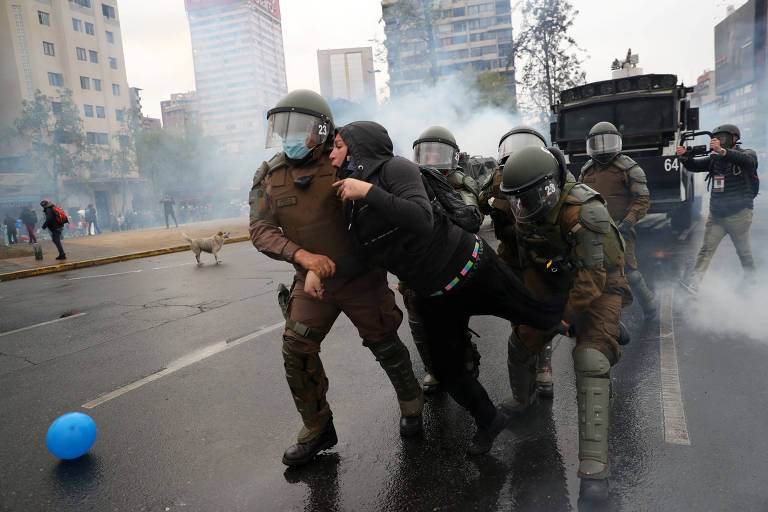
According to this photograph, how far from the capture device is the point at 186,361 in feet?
16.2

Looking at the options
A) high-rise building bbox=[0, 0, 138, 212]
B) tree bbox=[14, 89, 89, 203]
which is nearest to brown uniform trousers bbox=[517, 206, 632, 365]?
tree bbox=[14, 89, 89, 203]

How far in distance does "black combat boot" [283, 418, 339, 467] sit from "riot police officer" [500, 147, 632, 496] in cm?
139

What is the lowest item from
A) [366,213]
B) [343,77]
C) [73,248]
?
[73,248]

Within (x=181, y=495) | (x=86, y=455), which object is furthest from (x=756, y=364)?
(x=86, y=455)

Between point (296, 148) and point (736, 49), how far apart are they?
2988 inches

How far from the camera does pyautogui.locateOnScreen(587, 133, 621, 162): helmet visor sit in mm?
5555

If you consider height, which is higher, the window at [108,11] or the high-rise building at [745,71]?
the window at [108,11]

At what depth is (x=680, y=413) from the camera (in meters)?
3.22

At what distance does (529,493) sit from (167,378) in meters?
3.26

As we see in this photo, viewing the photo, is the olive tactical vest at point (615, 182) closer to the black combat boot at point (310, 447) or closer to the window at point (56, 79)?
the black combat boot at point (310, 447)

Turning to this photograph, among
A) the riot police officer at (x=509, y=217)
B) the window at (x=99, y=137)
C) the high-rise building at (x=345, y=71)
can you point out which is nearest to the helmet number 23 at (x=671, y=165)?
the riot police officer at (x=509, y=217)

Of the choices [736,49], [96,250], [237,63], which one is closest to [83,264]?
[96,250]

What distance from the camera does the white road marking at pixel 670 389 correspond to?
297 centimetres

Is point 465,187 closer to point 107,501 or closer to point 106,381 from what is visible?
point 107,501
